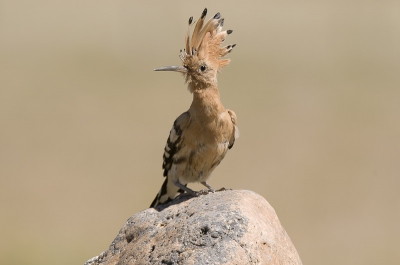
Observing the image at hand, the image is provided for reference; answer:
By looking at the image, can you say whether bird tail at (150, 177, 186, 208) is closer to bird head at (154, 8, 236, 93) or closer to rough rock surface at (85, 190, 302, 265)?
bird head at (154, 8, 236, 93)

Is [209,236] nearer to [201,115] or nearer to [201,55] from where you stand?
[201,115]

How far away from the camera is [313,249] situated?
44.5 feet

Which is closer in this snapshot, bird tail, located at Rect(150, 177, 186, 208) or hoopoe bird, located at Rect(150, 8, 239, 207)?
hoopoe bird, located at Rect(150, 8, 239, 207)

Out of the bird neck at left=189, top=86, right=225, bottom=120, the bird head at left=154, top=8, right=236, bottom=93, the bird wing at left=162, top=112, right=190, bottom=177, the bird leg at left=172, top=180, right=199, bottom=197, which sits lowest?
the bird leg at left=172, top=180, right=199, bottom=197

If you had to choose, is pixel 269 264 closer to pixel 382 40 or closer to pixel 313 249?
pixel 313 249

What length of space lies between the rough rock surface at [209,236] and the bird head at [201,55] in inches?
51.3

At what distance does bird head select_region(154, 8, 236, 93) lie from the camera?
6.42 metres

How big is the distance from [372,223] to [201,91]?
367 inches

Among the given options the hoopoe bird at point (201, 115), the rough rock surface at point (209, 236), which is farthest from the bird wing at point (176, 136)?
the rough rock surface at point (209, 236)

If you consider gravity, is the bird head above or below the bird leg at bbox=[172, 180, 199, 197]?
above

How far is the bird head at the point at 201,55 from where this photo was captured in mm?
6422

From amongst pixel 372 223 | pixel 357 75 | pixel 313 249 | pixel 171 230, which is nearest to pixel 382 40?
pixel 357 75

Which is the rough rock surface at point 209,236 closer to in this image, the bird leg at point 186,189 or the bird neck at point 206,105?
the bird leg at point 186,189

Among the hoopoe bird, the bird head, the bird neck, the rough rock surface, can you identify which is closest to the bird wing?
the hoopoe bird
